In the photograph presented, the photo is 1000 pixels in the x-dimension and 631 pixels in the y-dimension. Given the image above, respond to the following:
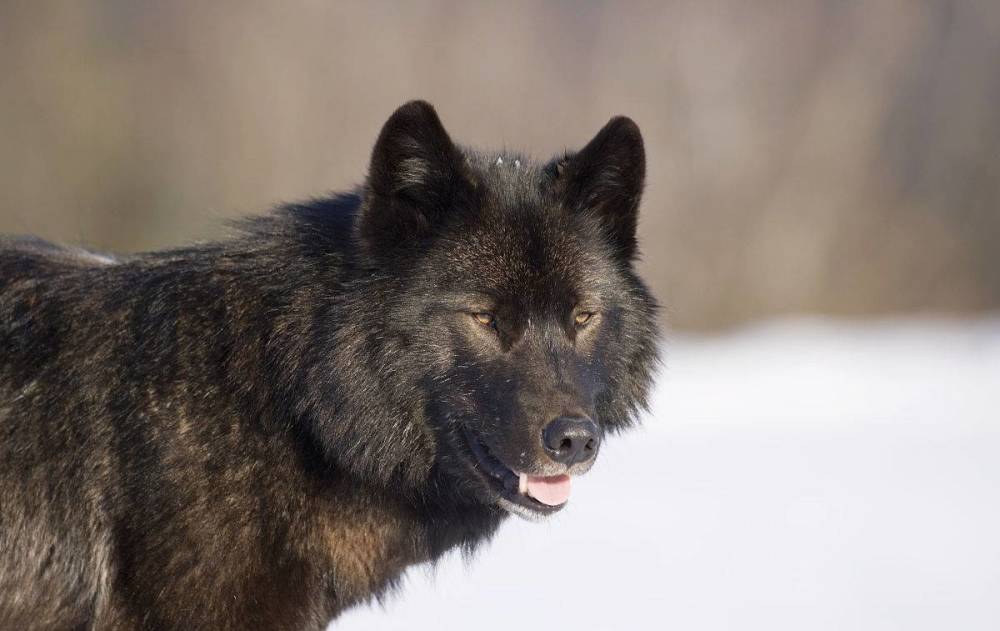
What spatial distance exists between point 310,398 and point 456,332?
1.69 feet

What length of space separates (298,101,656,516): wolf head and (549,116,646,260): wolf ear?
0.17m

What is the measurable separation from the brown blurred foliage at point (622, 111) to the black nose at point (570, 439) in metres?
15.6

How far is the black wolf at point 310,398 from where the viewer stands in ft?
12.0

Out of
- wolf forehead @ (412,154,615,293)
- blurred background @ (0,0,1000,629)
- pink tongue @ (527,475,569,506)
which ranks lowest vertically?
blurred background @ (0,0,1000,629)

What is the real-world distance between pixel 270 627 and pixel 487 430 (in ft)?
2.97

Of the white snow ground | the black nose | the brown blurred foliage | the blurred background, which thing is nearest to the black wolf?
the black nose

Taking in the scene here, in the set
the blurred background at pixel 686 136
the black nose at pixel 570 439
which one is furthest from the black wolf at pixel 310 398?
the blurred background at pixel 686 136

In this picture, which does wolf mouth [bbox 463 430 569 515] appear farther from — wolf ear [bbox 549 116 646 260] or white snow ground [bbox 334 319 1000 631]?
wolf ear [bbox 549 116 646 260]

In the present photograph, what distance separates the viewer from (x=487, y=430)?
374cm

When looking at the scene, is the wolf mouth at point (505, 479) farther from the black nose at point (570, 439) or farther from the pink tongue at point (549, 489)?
the black nose at point (570, 439)

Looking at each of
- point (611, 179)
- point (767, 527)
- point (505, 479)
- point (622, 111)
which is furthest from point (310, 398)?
point (622, 111)

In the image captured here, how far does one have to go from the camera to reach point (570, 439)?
3.61 meters

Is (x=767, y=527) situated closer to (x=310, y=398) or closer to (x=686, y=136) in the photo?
(x=310, y=398)

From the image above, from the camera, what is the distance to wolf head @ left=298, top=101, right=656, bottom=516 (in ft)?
12.3
